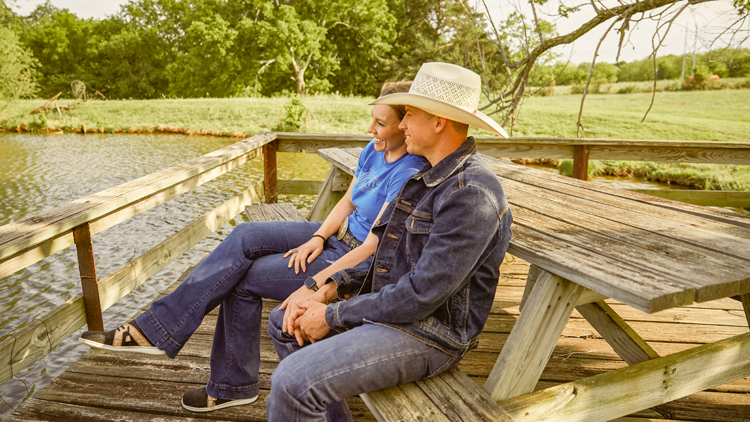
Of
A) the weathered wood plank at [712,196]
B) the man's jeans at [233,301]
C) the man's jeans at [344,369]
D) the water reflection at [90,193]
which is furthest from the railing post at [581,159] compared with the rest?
the water reflection at [90,193]

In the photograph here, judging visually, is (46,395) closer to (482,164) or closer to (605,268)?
(482,164)

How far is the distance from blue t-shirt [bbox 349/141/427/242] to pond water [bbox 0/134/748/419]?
184cm

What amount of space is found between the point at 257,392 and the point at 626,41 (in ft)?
9.94

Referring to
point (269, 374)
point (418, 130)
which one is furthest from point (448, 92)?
point (269, 374)

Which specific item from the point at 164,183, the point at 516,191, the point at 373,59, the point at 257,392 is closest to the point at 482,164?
the point at 516,191

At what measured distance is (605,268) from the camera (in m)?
1.36

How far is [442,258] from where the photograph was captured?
1.37 metres

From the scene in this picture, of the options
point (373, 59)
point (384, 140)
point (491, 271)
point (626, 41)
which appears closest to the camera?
point (491, 271)

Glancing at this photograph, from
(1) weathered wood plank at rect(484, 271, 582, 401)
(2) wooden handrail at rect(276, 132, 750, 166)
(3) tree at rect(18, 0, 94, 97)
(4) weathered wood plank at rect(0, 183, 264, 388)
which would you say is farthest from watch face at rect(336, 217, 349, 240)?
(3) tree at rect(18, 0, 94, 97)

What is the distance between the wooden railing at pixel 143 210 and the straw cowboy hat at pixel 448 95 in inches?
55.4

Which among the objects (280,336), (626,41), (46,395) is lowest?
(46,395)

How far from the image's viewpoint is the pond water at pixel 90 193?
4691 mm

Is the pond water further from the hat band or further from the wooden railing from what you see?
the hat band

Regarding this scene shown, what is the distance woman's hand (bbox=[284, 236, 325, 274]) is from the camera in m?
2.06
